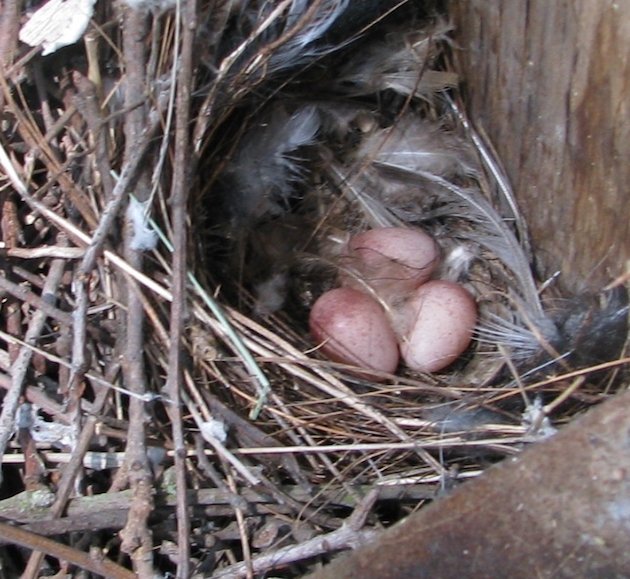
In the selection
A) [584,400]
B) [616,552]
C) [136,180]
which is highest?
[136,180]

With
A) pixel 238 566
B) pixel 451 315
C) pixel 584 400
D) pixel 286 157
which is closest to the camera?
pixel 238 566

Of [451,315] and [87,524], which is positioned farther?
[451,315]

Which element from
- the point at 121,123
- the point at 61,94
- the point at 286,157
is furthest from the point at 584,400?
the point at 61,94

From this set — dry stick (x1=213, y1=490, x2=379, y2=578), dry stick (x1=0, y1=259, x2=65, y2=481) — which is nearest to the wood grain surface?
dry stick (x1=213, y1=490, x2=379, y2=578)

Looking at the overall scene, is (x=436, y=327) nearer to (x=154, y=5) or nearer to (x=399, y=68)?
(x=399, y=68)

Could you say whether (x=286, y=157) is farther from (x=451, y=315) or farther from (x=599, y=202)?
(x=599, y=202)

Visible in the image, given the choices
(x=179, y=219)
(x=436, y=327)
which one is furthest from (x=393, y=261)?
(x=179, y=219)

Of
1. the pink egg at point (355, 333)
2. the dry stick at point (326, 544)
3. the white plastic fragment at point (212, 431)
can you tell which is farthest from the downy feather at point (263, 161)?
the dry stick at point (326, 544)
